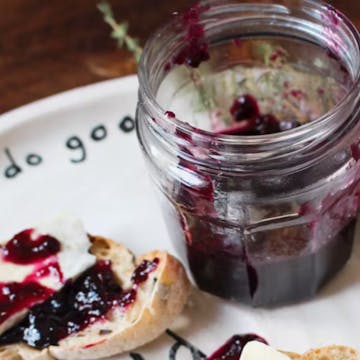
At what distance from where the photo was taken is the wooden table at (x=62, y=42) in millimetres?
1931

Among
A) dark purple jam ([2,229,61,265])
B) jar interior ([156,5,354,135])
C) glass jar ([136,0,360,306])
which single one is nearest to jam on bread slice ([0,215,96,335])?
dark purple jam ([2,229,61,265])

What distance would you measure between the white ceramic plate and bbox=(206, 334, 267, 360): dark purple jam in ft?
0.04

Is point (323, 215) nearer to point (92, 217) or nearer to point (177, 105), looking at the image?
point (177, 105)

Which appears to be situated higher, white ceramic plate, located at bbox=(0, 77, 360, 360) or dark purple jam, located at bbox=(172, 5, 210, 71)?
dark purple jam, located at bbox=(172, 5, 210, 71)

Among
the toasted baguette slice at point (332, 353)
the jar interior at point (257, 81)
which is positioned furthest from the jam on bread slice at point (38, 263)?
the toasted baguette slice at point (332, 353)

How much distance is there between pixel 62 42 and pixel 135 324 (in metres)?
0.82

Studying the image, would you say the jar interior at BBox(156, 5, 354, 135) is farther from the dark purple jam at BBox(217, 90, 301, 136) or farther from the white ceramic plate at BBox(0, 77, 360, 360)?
the white ceramic plate at BBox(0, 77, 360, 360)

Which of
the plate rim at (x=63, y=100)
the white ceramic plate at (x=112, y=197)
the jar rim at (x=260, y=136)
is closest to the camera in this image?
the jar rim at (x=260, y=136)

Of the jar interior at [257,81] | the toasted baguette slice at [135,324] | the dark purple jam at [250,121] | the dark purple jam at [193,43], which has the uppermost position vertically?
the dark purple jam at [193,43]

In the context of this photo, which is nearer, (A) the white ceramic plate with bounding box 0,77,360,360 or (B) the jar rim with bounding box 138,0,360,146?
(B) the jar rim with bounding box 138,0,360,146

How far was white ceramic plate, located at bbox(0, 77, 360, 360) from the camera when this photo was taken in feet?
4.81

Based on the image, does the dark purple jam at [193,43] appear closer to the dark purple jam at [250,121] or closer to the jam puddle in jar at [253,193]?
the jam puddle in jar at [253,193]

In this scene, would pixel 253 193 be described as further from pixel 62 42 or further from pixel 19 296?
pixel 62 42

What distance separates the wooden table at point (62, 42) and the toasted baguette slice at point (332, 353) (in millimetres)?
788
